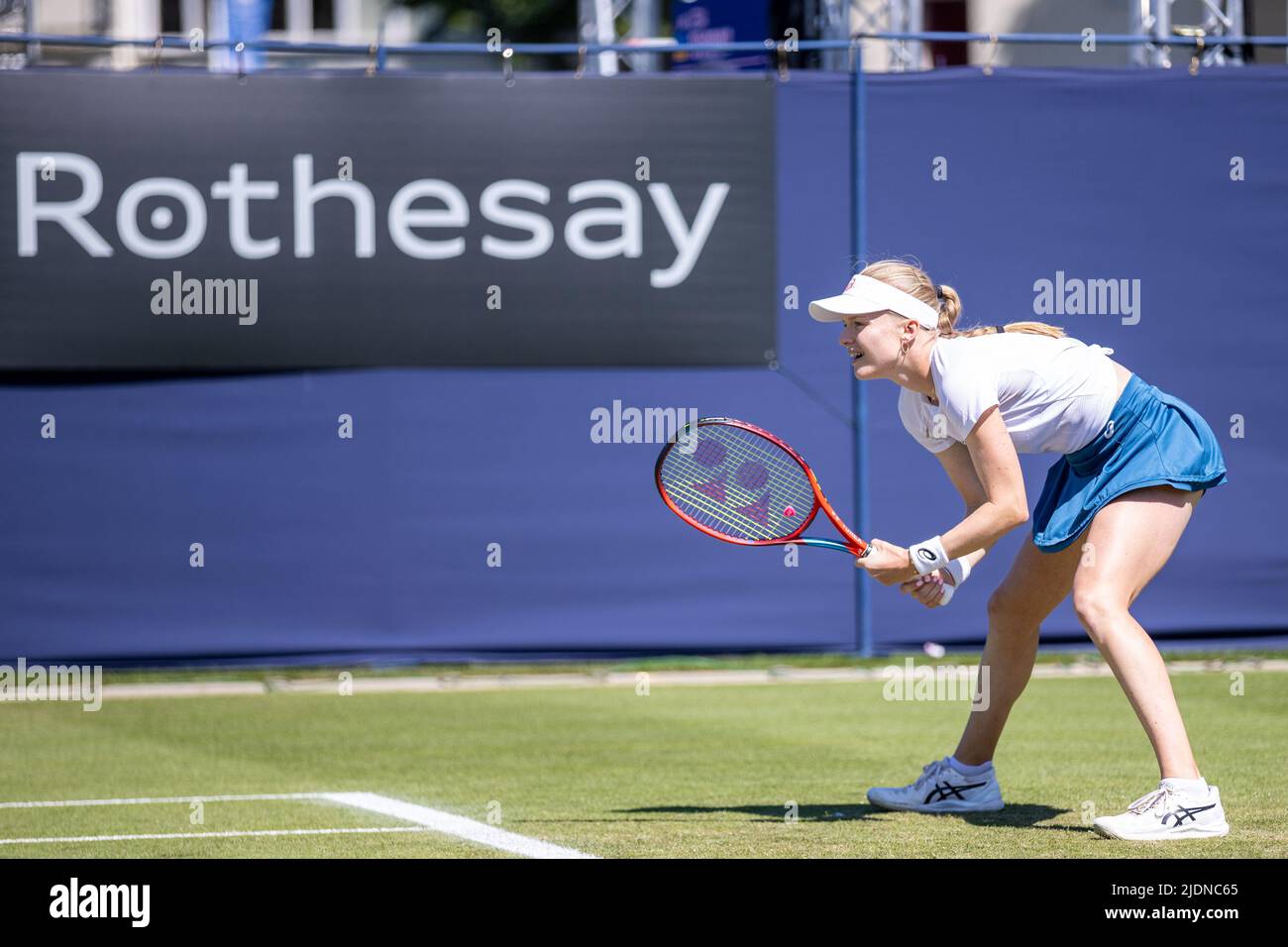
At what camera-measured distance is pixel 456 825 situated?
16.8 ft

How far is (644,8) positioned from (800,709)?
8789mm

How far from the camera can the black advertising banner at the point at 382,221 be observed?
891cm

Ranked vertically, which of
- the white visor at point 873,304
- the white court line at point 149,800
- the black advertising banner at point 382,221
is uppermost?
the black advertising banner at point 382,221

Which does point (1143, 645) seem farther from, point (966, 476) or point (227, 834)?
point (227, 834)

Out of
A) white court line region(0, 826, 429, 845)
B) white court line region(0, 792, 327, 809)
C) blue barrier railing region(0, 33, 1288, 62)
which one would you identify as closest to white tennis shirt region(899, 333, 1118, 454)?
white court line region(0, 826, 429, 845)

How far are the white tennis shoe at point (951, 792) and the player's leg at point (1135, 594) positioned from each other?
0.67 metres

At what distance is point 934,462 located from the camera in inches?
363

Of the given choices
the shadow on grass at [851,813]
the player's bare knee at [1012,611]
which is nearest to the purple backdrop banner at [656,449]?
the shadow on grass at [851,813]

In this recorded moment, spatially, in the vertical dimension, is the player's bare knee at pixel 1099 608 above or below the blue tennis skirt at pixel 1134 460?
below

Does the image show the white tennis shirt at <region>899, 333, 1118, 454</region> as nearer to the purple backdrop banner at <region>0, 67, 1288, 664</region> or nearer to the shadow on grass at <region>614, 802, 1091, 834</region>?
the shadow on grass at <region>614, 802, 1091, 834</region>

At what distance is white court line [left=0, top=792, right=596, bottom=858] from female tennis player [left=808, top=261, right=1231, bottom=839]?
1175mm

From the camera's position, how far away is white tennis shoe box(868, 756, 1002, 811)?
16.8ft

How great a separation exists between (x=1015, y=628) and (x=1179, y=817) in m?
0.77

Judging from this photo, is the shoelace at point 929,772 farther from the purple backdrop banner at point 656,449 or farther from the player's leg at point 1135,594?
the purple backdrop banner at point 656,449
